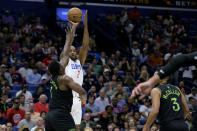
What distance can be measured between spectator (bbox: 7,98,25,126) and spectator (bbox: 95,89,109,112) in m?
2.60

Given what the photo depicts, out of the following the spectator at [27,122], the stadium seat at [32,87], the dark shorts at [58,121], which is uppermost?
the dark shorts at [58,121]

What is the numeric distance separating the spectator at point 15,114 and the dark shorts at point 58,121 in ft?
16.2

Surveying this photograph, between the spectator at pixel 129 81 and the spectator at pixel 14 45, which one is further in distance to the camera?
the spectator at pixel 14 45

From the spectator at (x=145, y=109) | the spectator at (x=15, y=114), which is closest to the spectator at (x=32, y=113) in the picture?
the spectator at (x=15, y=114)

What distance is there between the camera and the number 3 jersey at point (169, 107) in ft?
19.7

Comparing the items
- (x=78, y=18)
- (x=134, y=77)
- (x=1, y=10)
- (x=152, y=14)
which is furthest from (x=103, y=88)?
(x=152, y=14)

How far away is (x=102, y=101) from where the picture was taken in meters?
12.7

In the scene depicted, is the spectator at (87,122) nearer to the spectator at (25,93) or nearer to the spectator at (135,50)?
the spectator at (25,93)

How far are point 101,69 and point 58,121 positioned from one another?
345 inches

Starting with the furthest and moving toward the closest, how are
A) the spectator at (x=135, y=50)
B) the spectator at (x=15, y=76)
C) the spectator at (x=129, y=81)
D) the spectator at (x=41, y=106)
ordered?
the spectator at (x=135, y=50) < the spectator at (x=129, y=81) < the spectator at (x=15, y=76) < the spectator at (x=41, y=106)

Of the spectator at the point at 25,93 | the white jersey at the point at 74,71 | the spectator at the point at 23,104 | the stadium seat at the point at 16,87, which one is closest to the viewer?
the white jersey at the point at 74,71

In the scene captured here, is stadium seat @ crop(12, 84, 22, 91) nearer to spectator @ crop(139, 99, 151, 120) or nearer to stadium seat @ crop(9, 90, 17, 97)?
stadium seat @ crop(9, 90, 17, 97)

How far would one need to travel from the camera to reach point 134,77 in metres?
15.4

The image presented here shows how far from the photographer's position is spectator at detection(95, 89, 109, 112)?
1262cm
